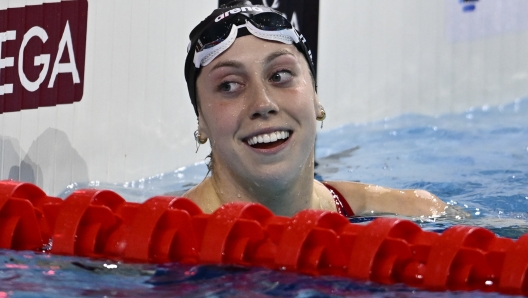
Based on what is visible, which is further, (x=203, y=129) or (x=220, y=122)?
(x=203, y=129)

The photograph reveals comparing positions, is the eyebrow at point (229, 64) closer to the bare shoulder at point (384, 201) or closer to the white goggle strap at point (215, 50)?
the white goggle strap at point (215, 50)

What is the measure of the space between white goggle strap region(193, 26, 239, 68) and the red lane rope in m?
0.62

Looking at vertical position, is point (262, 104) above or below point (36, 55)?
below

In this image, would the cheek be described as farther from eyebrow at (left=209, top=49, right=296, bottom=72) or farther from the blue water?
the blue water

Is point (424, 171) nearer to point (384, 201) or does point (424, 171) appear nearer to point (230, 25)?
point (384, 201)

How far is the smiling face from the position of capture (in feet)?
8.57

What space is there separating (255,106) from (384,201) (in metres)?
0.97

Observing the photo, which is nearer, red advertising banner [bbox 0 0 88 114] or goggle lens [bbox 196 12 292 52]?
→ goggle lens [bbox 196 12 292 52]

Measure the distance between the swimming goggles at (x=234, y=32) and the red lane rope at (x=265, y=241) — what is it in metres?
0.63

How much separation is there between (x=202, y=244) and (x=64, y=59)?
3.10 m

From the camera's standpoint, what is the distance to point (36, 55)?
487cm

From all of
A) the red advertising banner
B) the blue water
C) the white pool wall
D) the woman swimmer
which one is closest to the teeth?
the woman swimmer

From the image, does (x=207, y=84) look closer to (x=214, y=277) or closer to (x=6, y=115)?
(x=214, y=277)

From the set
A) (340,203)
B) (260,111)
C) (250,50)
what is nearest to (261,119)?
(260,111)
